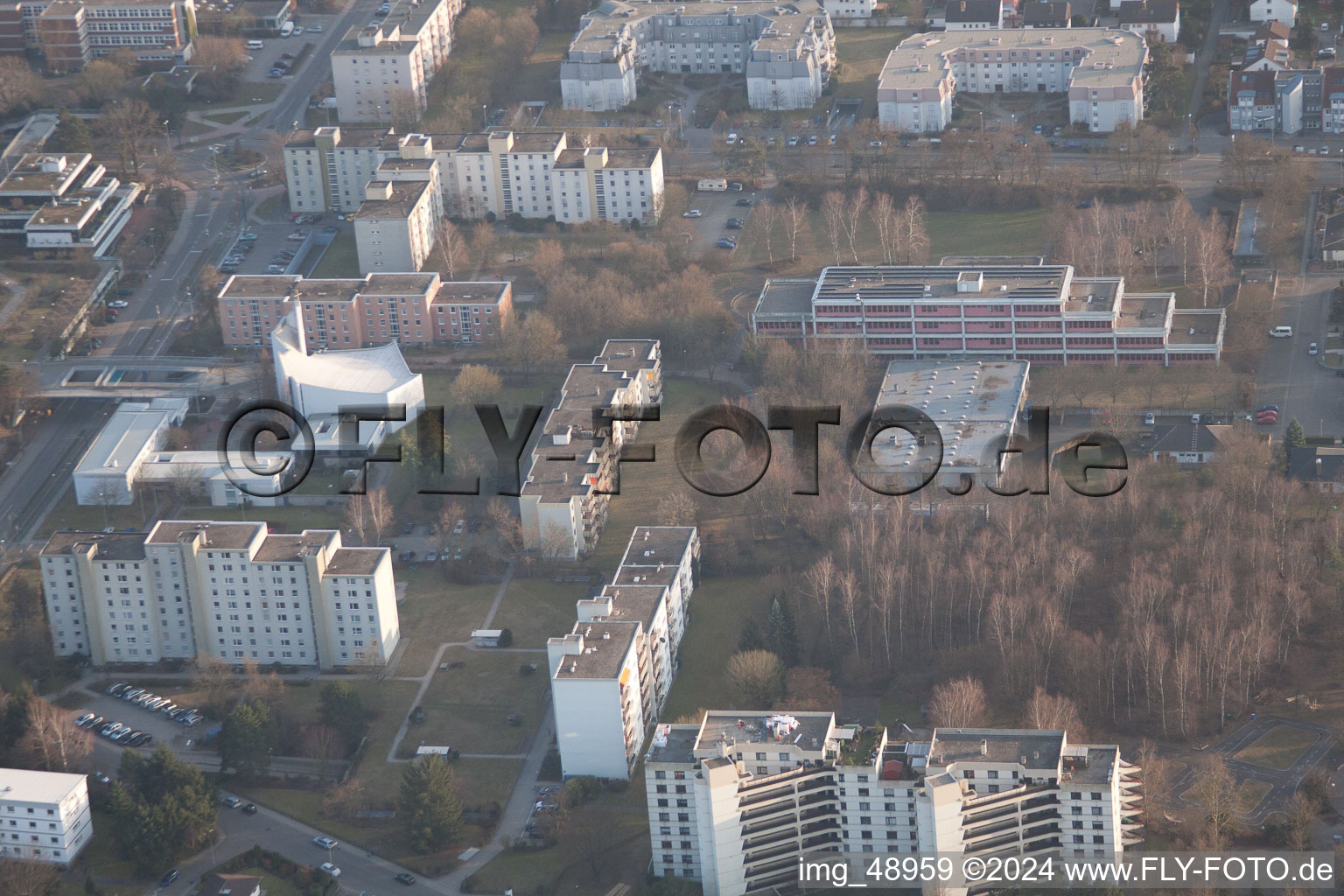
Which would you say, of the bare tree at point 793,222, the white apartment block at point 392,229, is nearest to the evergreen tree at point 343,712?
the white apartment block at point 392,229

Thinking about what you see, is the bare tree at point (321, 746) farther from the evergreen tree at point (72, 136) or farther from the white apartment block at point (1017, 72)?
the evergreen tree at point (72, 136)

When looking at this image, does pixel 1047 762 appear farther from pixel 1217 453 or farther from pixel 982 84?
pixel 982 84

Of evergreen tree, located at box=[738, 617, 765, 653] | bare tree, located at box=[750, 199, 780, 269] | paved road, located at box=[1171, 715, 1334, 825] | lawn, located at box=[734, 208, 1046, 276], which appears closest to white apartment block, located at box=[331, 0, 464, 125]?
bare tree, located at box=[750, 199, 780, 269]

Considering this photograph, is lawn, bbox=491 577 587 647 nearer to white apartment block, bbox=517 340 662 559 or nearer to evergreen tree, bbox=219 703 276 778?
white apartment block, bbox=517 340 662 559

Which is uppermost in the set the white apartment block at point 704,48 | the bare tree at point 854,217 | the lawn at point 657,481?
the white apartment block at point 704,48

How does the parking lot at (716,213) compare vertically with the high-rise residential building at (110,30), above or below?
below

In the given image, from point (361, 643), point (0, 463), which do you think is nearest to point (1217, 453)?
point (361, 643)

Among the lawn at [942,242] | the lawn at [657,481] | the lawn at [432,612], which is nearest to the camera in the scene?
the lawn at [432,612]
